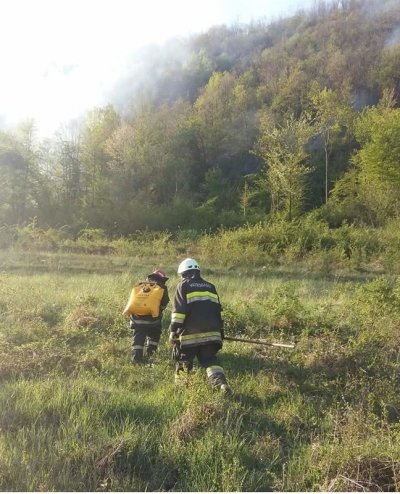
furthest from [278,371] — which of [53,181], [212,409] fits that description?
[53,181]

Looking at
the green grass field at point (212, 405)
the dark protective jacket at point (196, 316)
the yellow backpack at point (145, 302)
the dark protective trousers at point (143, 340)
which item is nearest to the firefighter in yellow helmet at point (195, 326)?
the dark protective jacket at point (196, 316)

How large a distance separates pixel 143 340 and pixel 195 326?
A: 4.44ft

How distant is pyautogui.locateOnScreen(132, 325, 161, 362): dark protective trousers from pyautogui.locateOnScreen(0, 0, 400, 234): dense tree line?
24.5 metres

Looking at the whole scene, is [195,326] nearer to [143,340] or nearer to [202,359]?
[202,359]

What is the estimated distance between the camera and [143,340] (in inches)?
273

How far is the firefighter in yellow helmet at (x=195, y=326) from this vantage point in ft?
19.3

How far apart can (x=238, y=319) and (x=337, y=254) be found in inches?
553

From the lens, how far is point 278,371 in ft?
20.2

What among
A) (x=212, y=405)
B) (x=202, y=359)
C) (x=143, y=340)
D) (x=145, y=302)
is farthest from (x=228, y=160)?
(x=212, y=405)

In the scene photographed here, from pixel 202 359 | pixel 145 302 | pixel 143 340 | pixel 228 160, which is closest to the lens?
pixel 202 359

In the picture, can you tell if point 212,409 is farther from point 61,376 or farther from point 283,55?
point 283,55

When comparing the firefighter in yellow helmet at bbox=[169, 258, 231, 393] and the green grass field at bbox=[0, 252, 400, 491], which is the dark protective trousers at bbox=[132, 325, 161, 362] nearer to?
the green grass field at bbox=[0, 252, 400, 491]

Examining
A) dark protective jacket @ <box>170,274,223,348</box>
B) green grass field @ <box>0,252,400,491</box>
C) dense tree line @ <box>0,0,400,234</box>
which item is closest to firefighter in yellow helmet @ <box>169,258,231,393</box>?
dark protective jacket @ <box>170,274,223,348</box>

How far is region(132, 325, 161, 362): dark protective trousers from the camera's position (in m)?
6.74
